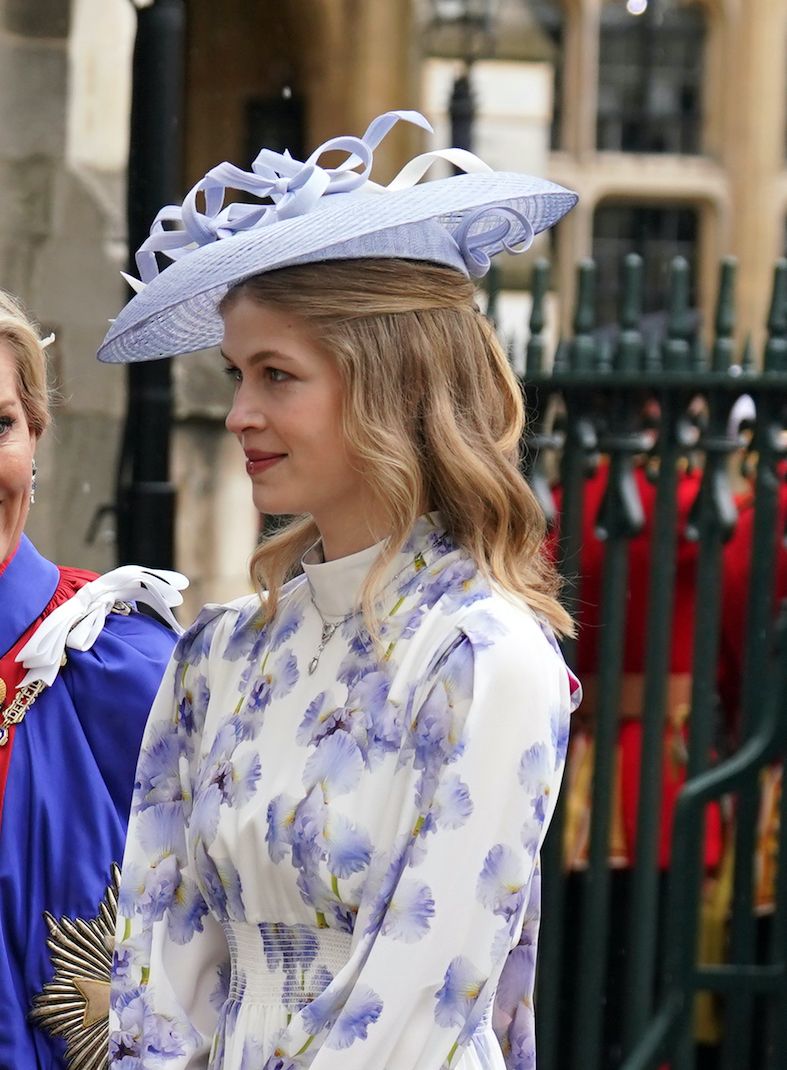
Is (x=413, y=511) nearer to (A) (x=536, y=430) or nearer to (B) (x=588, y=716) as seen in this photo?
(A) (x=536, y=430)

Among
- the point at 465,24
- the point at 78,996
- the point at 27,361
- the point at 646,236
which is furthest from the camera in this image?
the point at 646,236

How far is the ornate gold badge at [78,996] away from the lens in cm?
253

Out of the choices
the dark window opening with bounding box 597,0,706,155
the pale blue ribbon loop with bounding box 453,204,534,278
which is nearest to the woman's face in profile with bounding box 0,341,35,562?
the pale blue ribbon loop with bounding box 453,204,534,278

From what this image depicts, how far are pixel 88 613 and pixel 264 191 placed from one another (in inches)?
28.4

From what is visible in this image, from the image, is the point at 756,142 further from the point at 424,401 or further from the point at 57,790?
the point at 424,401

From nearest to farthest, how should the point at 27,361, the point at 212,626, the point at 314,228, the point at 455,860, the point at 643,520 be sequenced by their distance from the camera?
1. the point at 455,860
2. the point at 314,228
3. the point at 212,626
4. the point at 27,361
5. the point at 643,520

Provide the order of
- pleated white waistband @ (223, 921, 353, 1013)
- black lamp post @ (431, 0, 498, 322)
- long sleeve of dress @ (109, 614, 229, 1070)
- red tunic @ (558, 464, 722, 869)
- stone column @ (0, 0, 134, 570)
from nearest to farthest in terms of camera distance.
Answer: pleated white waistband @ (223, 921, 353, 1013)
long sleeve of dress @ (109, 614, 229, 1070)
red tunic @ (558, 464, 722, 869)
stone column @ (0, 0, 134, 570)
black lamp post @ (431, 0, 498, 322)

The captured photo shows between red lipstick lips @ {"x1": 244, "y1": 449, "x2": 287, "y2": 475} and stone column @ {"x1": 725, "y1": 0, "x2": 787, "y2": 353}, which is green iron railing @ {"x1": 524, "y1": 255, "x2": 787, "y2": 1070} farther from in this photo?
stone column @ {"x1": 725, "y1": 0, "x2": 787, "y2": 353}

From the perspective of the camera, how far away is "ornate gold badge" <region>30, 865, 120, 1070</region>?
2.53 metres

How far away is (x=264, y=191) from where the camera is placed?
7.41 ft

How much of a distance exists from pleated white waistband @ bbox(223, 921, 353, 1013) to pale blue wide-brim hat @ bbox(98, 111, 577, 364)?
0.68 meters

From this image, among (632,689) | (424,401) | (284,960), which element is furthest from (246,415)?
(632,689)

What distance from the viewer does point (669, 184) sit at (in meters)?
9.99

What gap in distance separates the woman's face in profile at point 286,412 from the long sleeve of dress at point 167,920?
279 mm
